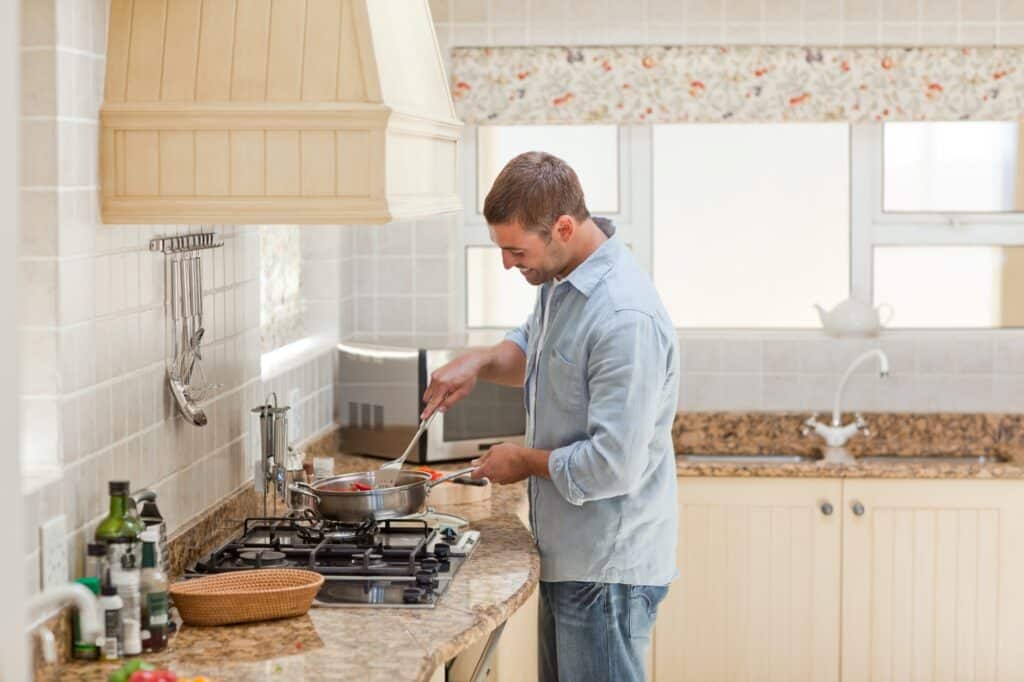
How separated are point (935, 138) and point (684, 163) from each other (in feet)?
2.80

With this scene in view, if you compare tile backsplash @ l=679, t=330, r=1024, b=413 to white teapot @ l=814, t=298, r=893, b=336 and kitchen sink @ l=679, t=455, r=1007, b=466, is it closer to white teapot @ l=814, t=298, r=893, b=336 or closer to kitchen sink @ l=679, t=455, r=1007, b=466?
white teapot @ l=814, t=298, r=893, b=336

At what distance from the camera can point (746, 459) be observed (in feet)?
15.2

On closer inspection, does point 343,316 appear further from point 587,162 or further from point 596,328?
point 596,328

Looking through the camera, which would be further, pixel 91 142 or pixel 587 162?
pixel 587 162

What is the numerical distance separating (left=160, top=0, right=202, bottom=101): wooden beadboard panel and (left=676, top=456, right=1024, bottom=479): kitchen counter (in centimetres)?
225

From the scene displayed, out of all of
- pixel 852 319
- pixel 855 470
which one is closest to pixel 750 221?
pixel 852 319

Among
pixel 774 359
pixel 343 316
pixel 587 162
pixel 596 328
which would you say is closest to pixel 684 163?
pixel 587 162

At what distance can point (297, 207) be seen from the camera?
244 cm

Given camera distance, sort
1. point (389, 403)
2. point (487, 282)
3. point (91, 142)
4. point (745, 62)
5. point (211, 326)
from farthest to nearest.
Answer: point (487, 282), point (745, 62), point (389, 403), point (211, 326), point (91, 142)

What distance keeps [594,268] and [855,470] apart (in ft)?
5.94

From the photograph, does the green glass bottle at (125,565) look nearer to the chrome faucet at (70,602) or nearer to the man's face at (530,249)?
the chrome faucet at (70,602)

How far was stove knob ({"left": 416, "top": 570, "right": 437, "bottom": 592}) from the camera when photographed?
254 cm

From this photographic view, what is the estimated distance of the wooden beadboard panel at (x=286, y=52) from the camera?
8.00 ft

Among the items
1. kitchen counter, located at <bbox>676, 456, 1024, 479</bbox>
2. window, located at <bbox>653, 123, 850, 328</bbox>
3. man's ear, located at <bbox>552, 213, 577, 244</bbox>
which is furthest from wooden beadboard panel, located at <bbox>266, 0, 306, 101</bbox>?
window, located at <bbox>653, 123, 850, 328</bbox>
